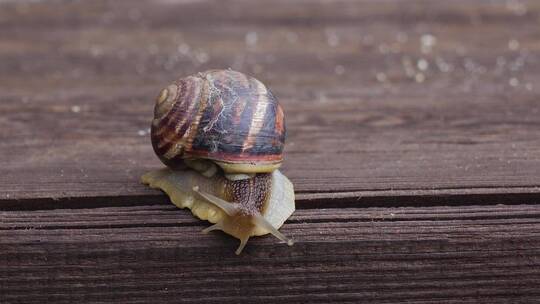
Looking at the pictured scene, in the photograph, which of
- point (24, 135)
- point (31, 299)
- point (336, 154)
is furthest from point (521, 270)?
point (24, 135)

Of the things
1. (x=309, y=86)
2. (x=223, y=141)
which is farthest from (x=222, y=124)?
(x=309, y=86)

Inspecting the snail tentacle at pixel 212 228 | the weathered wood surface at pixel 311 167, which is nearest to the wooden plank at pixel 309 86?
the weathered wood surface at pixel 311 167

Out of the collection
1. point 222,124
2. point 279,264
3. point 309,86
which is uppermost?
point 222,124

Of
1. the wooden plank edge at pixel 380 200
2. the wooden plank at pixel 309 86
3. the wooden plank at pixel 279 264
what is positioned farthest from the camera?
the wooden plank at pixel 309 86

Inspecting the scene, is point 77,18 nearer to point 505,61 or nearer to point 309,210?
point 505,61

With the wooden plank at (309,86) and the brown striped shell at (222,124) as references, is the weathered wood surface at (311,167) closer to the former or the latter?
the wooden plank at (309,86)

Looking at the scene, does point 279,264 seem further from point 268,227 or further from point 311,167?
point 311,167
